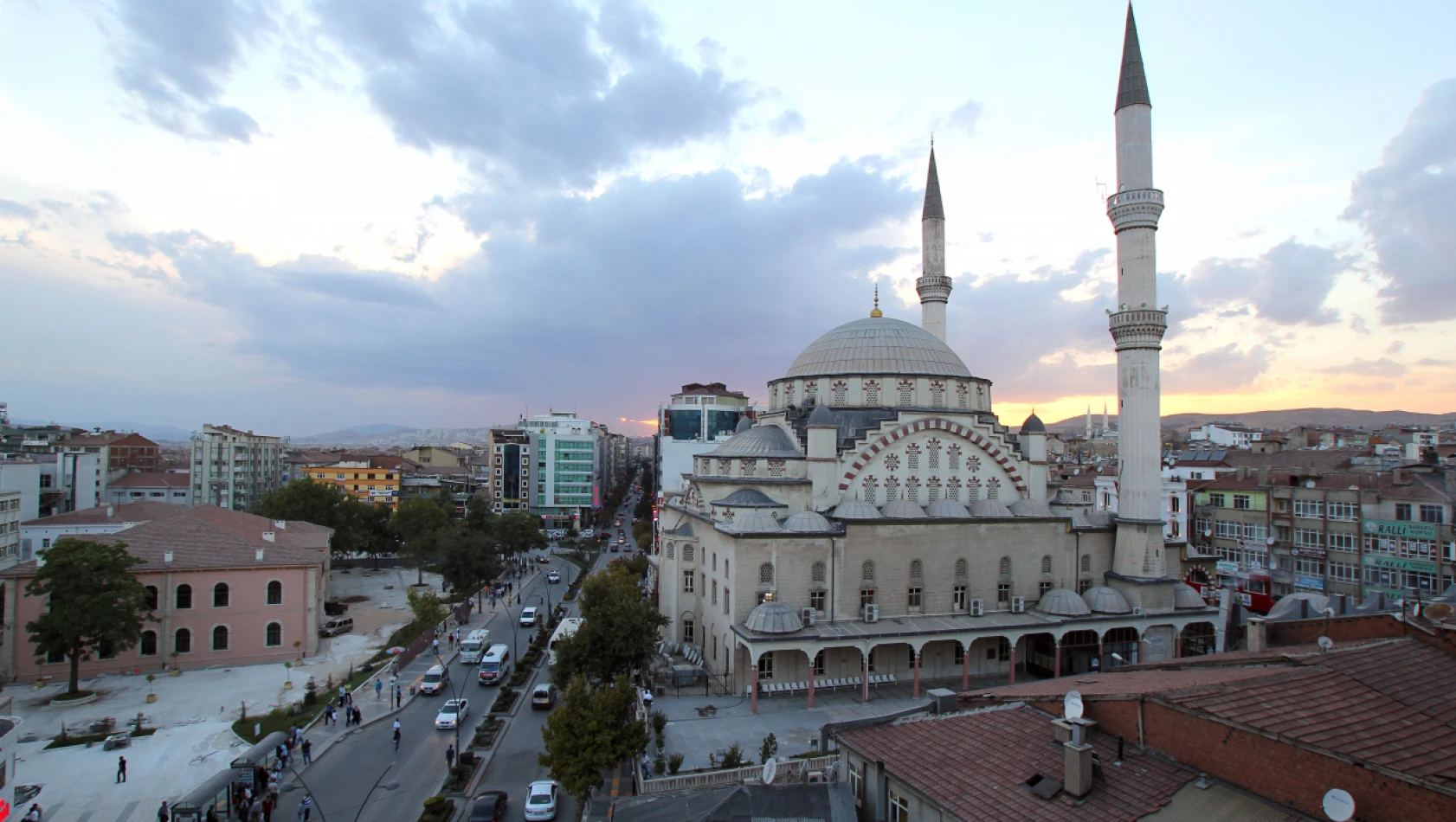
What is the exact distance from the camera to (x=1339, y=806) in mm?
7160

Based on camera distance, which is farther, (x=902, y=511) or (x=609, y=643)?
(x=902, y=511)

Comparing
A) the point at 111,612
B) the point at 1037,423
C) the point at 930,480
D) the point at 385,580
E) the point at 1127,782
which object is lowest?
the point at 385,580

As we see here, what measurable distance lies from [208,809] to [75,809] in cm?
379

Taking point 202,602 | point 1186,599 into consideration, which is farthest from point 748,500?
point 202,602

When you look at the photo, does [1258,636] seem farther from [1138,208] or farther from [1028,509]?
[1138,208]

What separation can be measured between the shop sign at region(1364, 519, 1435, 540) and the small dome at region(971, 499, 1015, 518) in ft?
58.3

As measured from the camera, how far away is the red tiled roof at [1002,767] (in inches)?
349

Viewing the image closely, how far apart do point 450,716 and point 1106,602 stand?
22.5 m

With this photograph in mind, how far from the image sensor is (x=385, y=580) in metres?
48.6

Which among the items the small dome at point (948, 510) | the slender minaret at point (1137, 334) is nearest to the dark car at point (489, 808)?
the small dome at point (948, 510)

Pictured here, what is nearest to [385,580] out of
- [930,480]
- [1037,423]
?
[930,480]

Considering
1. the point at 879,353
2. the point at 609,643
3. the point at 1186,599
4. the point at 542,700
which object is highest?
the point at 879,353

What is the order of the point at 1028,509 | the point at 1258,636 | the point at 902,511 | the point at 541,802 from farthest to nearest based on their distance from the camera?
the point at 1028,509
the point at 902,511
the point at 541,802
the point at 1258,636

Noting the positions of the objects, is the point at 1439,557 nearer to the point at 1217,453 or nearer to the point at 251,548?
the point at 1217,453
